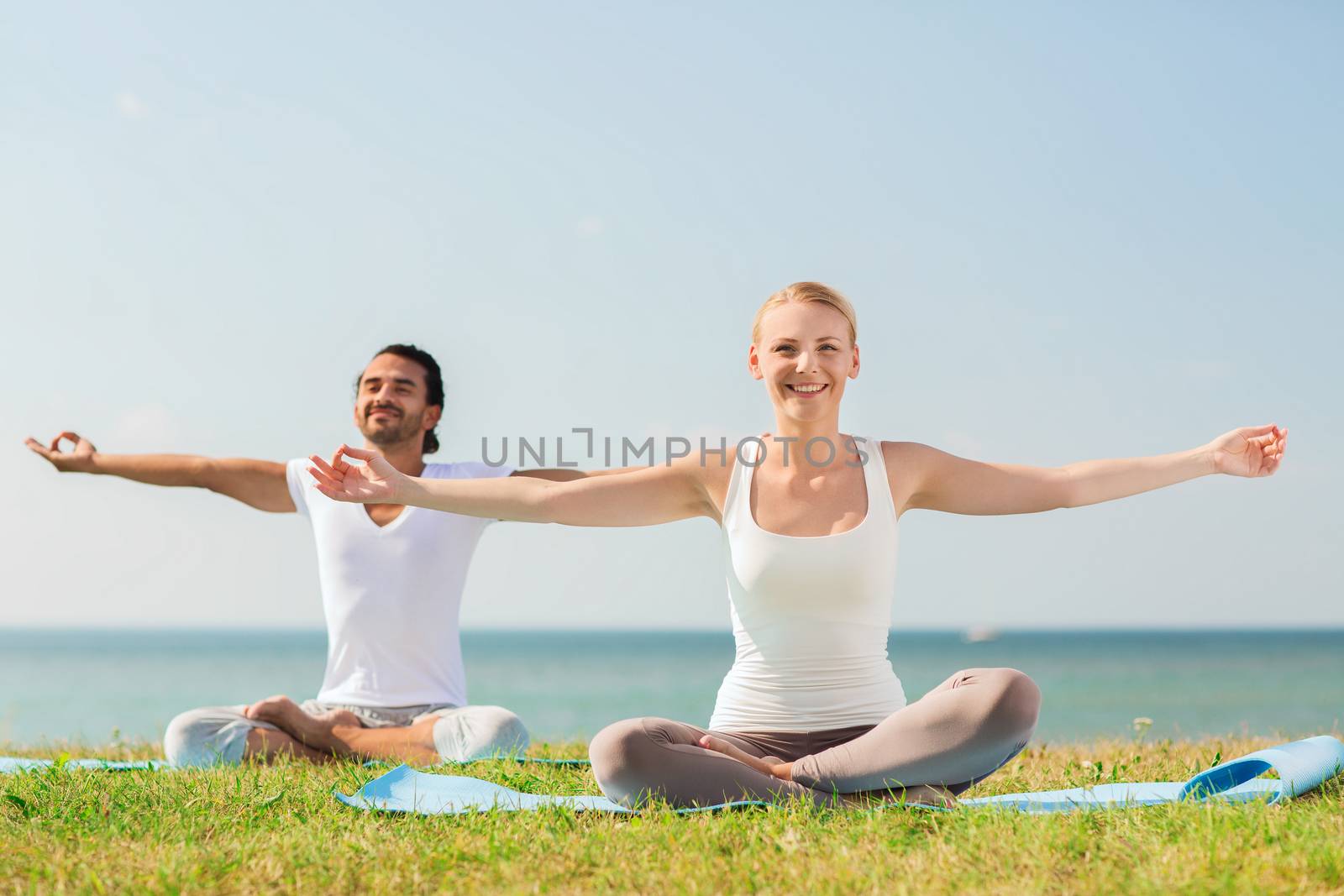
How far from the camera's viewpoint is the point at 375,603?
585 cm

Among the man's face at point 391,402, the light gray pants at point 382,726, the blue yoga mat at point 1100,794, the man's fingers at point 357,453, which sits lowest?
the light gray pants at point 382,726

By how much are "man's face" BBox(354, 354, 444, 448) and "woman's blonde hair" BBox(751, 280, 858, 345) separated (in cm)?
264

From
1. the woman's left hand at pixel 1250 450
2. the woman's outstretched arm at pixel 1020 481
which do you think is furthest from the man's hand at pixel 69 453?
the woman's left hand at pixel 1250 450

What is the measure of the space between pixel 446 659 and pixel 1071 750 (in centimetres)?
342

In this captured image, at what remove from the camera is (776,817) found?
3.46 meters

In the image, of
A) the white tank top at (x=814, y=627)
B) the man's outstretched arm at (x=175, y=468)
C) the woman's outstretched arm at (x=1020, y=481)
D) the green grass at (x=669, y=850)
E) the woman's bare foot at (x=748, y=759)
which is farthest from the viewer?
the man's outstretched arm at (x=175, y=468)

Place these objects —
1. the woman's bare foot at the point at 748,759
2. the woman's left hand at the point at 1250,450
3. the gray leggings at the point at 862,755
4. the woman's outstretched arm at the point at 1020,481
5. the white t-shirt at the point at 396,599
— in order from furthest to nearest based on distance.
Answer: the white t-shirt at the point at 396,599 → the woman's left hand at the point at 1250,450 → the woman's outstretched arm at the point at 1020,481 → the woman's bare foot at the point at 748,759 → the gray leggings at the point at 862,755

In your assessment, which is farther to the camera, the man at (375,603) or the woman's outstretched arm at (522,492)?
the man at (375,603)

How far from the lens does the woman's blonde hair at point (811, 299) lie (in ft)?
13.6

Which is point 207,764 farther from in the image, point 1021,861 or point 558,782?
point 1021,861

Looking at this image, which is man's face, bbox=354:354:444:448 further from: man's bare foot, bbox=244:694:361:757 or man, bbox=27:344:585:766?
man's bare foot, bbox=244:694:361:757

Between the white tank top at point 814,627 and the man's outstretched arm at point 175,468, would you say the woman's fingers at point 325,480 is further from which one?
the man's outstretched arm at point 175,468

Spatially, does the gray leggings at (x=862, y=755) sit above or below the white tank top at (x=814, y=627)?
below

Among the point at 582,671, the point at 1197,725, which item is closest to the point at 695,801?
the point at 1197,725
